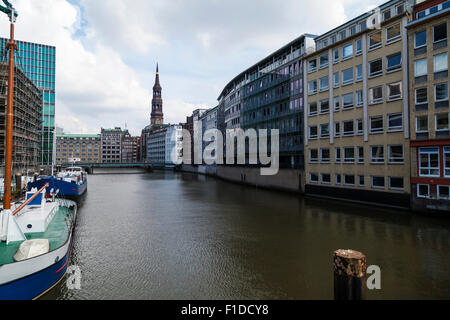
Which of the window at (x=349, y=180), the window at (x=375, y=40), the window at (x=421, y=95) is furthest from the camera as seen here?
the window at (x=349, y=180)

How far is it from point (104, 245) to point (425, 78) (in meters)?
32.3

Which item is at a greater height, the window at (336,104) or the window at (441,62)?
the window at (441,62)

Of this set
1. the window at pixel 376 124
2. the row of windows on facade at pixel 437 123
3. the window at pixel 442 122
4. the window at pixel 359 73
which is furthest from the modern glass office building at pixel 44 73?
the window at pixel 442 122

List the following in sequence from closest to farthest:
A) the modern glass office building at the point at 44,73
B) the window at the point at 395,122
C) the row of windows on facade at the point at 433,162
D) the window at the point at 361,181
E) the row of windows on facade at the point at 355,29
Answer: the row of windows on facade at the point at 433,162 < the window at the point at 395,122 < the row of windows on facade at the point at 355,29 < the window at the point at 361,181 < the modern glass office building at the point at 44,73

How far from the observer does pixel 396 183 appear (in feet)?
100

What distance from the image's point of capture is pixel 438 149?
26844 mm

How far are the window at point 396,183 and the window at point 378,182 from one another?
899 millimetres

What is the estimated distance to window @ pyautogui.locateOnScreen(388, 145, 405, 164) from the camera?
30.2 meters

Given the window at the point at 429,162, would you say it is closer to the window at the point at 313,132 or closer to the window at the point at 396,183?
the window at the point at 396,183

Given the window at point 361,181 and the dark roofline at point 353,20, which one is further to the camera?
the window at point 361,181

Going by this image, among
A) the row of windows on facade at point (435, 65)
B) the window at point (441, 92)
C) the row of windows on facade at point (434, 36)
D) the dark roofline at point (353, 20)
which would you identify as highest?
the dark roofline at point (353, 20)

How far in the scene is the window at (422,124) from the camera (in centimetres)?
2792
